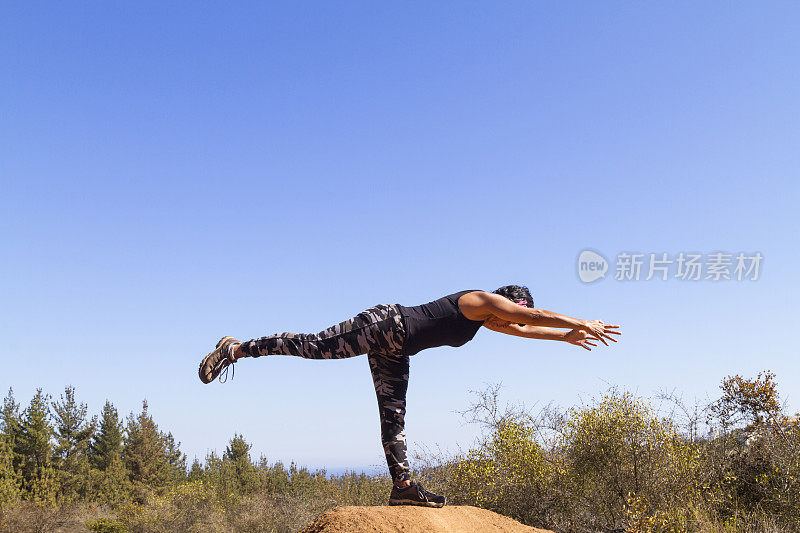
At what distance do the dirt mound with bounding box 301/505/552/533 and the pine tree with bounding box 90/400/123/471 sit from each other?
3299 centimetres

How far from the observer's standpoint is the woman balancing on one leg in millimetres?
4930

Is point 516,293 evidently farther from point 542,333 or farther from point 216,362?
point 216,362

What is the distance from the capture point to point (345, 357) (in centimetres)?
510

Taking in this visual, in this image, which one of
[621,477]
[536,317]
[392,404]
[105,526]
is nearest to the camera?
[536,317]

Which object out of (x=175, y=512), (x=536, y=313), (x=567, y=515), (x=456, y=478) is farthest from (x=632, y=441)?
(x=175, y=512)

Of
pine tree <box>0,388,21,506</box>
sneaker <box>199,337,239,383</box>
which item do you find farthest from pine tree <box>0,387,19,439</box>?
sneaker <box>199,337,239,383</box>

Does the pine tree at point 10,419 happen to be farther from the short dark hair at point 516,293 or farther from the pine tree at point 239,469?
the short dark hair at point 516,293

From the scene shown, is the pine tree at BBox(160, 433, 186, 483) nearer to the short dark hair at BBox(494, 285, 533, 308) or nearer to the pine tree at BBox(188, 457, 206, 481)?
the pine tree at BBox(188, 457, 206, 481)

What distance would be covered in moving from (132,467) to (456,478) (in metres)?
28.9

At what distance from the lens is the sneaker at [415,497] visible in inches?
204

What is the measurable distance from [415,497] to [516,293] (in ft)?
6.61

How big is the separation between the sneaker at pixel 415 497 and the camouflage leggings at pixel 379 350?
0.34 ft

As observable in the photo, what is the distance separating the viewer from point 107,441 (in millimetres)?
34438

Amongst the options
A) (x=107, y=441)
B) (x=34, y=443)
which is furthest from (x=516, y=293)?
(x=107, y=441)
